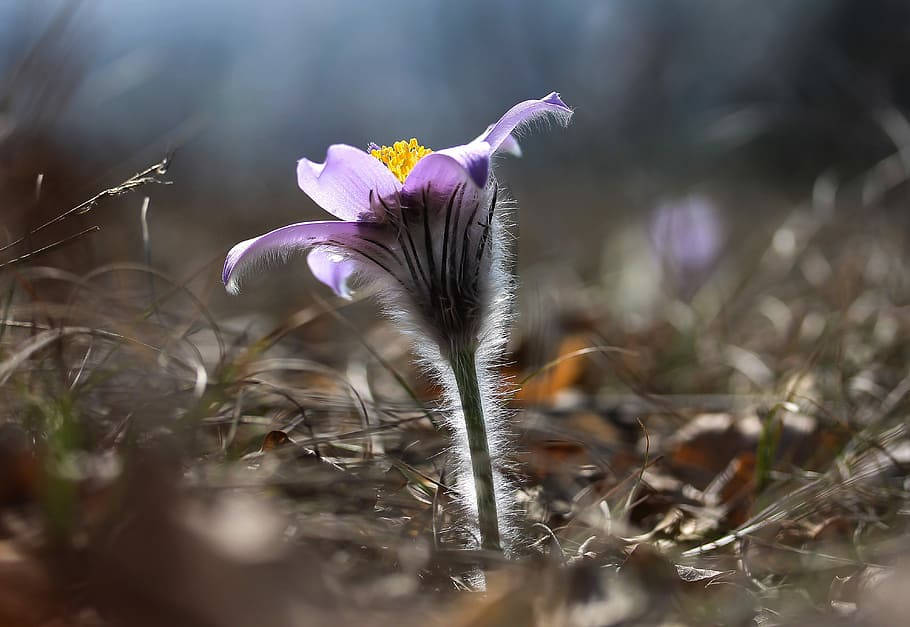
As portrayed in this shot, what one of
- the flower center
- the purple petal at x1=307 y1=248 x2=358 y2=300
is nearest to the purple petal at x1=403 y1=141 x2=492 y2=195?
the flower center

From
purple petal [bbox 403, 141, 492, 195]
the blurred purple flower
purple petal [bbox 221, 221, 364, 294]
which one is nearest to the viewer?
purple petal [bbox 403, 141, 492, 195]

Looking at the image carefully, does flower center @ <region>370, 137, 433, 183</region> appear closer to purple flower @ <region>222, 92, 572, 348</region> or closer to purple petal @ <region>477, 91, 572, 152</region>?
purple flower @ <region>222, 92, 572, 348</region>

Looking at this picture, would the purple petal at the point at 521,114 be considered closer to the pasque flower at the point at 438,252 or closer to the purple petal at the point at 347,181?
the pasque flower at the point at 438,252

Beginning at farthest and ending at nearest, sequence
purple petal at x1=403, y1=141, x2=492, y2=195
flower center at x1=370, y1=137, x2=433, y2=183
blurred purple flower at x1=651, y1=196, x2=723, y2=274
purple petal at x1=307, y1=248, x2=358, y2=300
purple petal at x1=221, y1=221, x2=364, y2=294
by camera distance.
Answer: blurred purple flower at x1=651, y1=196, x2=723, y2=274 → purple petal at x1=307, y1=248, x2=358, y2=300 → flower center at x1=370, y1=137, x2=433, y2=183 → purple petal at x1=221, y1=221, x2=364, y2=294 → purple petal at x1=403, y1=141, x2=492, y2=195

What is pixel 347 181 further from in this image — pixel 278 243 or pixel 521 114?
pixel 521 114

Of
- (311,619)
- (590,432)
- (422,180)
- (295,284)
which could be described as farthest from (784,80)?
(311,619)


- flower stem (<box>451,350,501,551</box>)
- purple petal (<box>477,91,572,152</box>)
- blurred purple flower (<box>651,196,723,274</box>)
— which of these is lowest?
flower stem (<box>451,350,501,551</box>)
